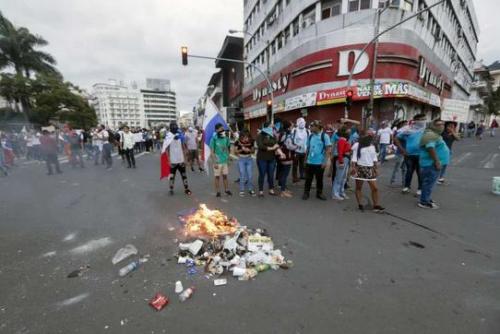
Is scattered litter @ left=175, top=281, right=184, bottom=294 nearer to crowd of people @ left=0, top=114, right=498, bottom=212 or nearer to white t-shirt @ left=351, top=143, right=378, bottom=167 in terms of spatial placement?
crowd of people @ left=0, top=114, right=498, bottom=212

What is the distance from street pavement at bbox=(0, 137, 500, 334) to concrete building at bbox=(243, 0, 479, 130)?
12.3 meters

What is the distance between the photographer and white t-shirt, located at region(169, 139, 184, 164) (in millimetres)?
5980

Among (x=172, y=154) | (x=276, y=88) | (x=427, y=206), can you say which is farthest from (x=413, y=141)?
(x=276, y=88)

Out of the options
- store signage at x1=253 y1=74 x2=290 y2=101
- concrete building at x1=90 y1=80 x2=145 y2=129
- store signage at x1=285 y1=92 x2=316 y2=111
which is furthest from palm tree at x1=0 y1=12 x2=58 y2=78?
concrete building at x1=90 y1=80 x2=145 y2=129

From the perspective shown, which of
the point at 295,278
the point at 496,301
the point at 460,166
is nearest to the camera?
the point at 496,301

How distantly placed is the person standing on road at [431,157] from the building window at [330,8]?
15101 mm

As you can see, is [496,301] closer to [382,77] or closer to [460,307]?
[460,307]

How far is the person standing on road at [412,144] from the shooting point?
5538 mm

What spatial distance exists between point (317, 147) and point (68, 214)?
5.59 metres

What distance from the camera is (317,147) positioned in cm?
530

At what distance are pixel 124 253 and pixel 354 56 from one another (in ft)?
56.8

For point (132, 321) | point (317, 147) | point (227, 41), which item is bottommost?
point (132, 321)

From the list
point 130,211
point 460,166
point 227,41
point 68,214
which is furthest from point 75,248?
point 227,41

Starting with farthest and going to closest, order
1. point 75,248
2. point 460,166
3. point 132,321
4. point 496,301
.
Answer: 1. point 460,166
2. point 75,248
3. point 496,301
4. point 132,321
